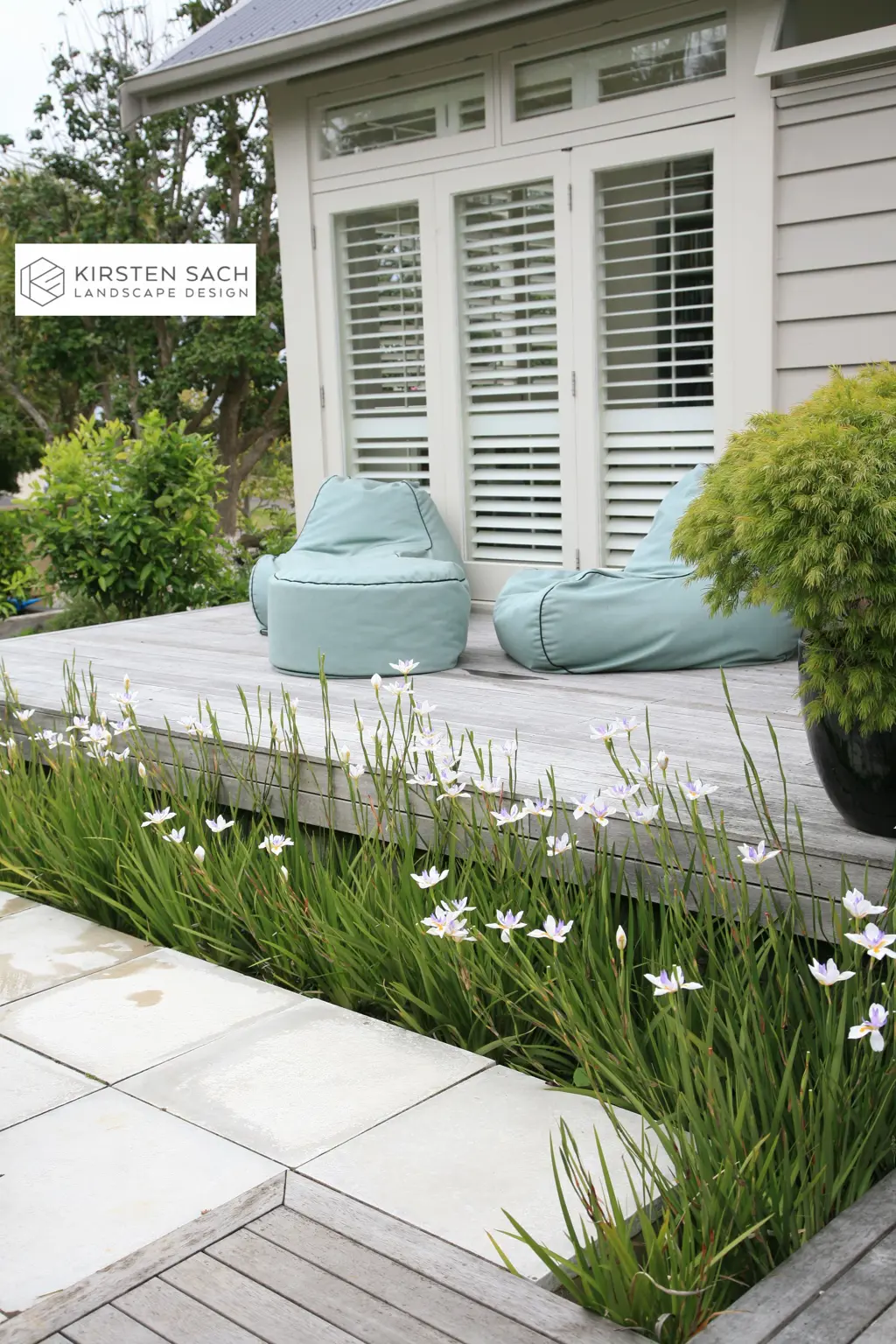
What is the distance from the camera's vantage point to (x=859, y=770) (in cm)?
248

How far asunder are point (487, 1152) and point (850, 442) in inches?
55.5

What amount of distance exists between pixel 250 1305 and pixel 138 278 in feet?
36.7

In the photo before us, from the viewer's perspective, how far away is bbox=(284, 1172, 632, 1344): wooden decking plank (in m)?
1.62

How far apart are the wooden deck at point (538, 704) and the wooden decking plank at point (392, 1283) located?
0.95m

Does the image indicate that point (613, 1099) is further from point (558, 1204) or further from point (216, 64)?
point (216, 64)

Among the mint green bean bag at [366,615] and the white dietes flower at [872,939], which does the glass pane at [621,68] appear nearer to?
the mint green bean bag at [366,615]

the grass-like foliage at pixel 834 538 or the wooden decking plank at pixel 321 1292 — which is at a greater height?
the grass-like foliage at pixel 834 538

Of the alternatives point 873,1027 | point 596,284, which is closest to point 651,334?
point 596,284

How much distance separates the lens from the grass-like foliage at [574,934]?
180 centimetres

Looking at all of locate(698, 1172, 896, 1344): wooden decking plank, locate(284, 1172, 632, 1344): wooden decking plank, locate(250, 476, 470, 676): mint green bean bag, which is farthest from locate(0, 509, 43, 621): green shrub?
locate(698, 1172, 896, 1344): wooden decking plank

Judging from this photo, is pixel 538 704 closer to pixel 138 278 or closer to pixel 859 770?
pixel 859 770

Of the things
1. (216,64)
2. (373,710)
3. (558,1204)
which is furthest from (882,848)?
(216,64)

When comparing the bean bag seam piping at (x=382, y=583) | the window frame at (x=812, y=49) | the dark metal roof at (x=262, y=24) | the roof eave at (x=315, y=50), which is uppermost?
the dark metal roof at (x=262, y=24)

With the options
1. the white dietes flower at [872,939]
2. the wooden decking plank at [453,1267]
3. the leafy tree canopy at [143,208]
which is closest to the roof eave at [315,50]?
the white dietes flower at [872,939]
